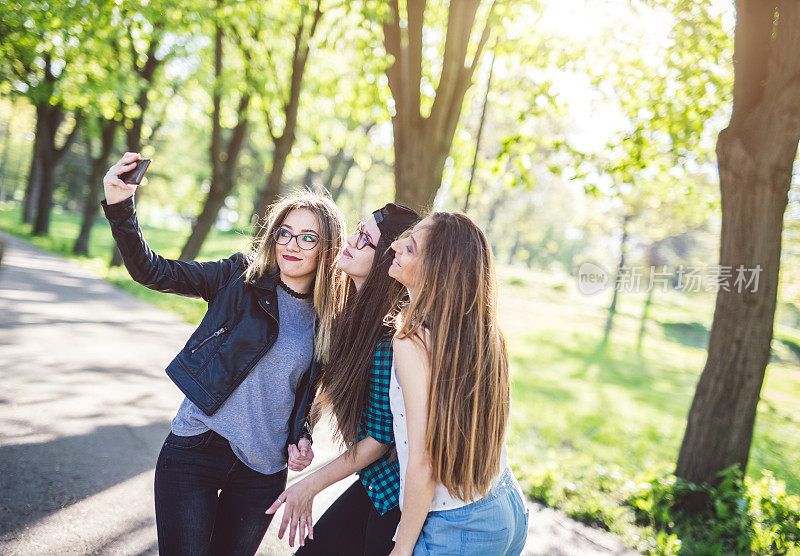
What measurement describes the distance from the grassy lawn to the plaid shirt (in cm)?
51

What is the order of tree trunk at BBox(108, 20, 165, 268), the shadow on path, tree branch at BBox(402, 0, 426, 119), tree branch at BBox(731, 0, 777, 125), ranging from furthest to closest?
tree trunk at BBox(108, 20, 165, 268)
tree branch at BBox(402, 0, 426, 119)
tree branch at BBox(731, 0, 777, 125)
the shadow on path

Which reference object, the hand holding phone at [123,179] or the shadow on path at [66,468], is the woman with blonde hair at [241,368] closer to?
the hand holding phone at [123,179]

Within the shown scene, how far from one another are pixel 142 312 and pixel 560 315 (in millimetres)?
21560

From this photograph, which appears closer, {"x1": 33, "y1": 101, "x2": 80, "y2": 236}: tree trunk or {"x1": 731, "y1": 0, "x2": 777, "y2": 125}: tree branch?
{"x1": 731, "y1": 0, "x2": 777, "y2": 125}: tree branch

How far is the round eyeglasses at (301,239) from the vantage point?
8.16ft

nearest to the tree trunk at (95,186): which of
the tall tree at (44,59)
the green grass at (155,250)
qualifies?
the green grass at (155,250)

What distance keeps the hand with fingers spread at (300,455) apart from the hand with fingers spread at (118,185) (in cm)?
124

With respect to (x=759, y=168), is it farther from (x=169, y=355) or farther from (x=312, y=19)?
(x=312, y=19)

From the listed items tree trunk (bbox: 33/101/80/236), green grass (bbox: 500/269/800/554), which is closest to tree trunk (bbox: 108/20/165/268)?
tree trunk (bbox: 33/101/80/236)

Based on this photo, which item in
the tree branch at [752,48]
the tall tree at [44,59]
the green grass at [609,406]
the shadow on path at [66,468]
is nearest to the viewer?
the shadow on path at [66,468]

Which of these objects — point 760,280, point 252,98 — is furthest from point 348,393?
point 252,98

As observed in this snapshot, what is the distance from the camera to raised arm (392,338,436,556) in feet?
5.75

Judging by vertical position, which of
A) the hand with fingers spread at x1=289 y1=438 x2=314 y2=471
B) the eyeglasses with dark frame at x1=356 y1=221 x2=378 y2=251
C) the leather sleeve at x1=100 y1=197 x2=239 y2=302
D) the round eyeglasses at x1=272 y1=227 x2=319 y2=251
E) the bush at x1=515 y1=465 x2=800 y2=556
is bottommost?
the bush at x1=515 y1=465 x2=800 y2=556

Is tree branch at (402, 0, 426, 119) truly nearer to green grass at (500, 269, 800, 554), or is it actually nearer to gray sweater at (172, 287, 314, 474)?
green grass at (500, 269, 800, 554)
